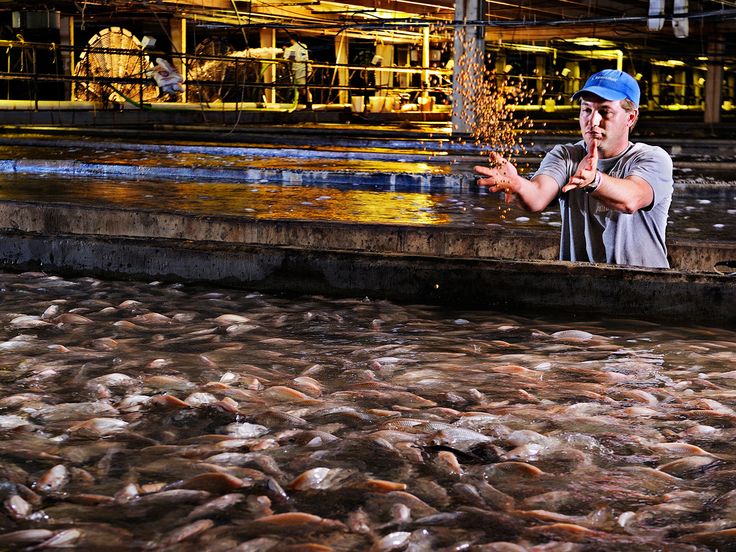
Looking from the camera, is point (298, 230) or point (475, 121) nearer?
point (298, 230)

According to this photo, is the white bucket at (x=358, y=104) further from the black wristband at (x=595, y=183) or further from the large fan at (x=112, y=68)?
the black wristband at (x=595, y=183)

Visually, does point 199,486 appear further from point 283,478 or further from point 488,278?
point 488,278

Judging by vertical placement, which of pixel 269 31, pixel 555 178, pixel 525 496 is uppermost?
pixel 269 31

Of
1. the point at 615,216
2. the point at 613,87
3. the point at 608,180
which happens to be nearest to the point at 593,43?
the point at 615,216

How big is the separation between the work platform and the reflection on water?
23 millimetres

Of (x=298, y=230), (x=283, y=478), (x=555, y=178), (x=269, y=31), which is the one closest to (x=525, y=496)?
(x=283, y=478)

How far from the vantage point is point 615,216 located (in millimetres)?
4609

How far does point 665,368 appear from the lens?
13.4ft

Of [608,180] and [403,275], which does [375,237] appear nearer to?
[403,275]

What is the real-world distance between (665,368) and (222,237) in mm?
3479

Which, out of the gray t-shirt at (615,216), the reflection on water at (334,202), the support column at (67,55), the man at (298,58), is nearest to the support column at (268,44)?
the man at (298,58)

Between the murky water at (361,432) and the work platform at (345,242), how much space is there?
0.75 feet

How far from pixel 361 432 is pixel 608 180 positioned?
5.17 ft

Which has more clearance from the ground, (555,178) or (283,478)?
(555,178)
